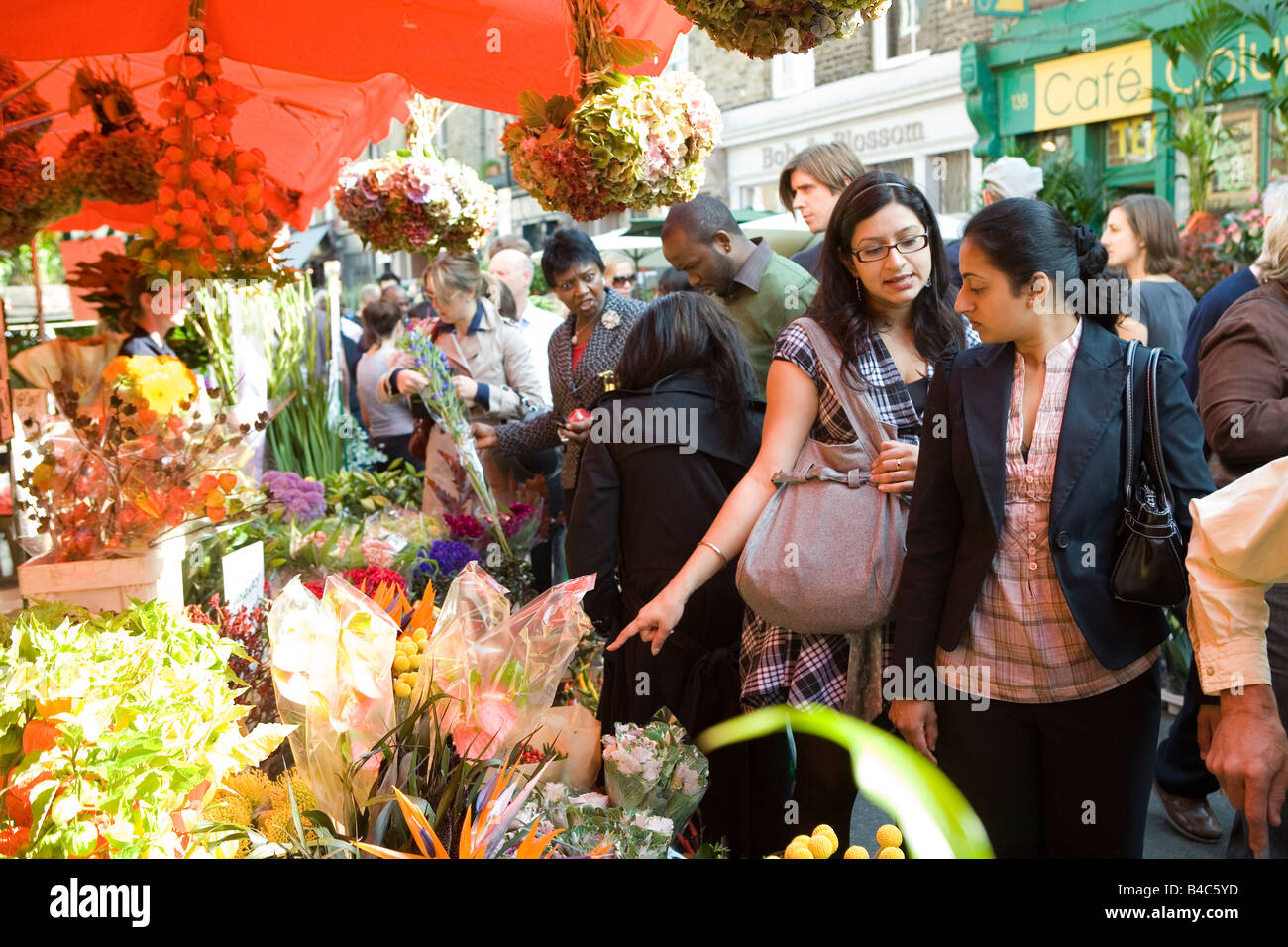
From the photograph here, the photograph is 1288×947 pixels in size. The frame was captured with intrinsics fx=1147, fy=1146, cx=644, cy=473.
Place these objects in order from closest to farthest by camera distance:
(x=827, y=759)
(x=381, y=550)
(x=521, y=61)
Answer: (x=827, y=759)
(x=521, y=61)
(x=381, y=550)

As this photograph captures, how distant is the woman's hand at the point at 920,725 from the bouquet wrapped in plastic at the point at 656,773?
512 mm

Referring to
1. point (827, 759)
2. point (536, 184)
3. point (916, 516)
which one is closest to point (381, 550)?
point (536, 184)

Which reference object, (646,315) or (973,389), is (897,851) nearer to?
(973,389)

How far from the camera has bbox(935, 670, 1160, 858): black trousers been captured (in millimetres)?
2256

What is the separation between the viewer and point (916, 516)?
96.5 inches

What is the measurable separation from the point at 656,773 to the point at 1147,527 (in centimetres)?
103

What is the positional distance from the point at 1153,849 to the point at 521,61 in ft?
11.0

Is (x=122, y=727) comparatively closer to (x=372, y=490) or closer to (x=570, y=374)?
(x=570, y=374)

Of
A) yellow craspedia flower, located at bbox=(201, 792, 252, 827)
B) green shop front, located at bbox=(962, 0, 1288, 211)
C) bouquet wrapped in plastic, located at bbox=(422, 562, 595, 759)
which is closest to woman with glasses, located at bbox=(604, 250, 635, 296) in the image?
green shop front, located at bbox=(962, 0, 1288, 211)

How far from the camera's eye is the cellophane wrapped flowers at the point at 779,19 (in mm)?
2018

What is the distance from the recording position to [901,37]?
1407 centimetres

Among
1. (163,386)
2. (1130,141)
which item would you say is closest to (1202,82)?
(1130,141)
